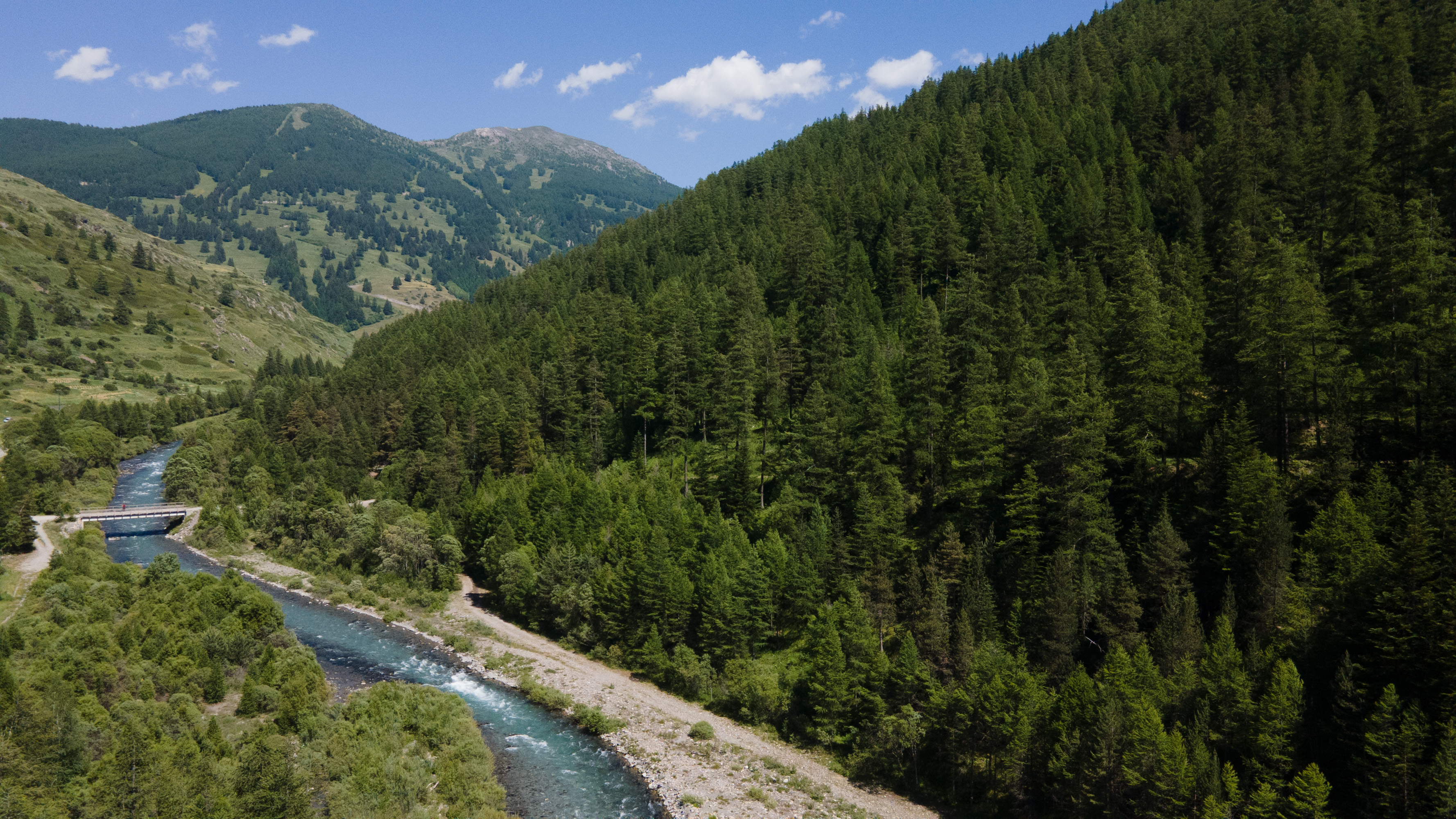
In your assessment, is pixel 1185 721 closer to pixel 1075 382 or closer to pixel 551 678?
pixel 1075 382

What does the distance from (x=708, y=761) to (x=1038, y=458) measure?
32031 millimetres

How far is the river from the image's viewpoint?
153ft

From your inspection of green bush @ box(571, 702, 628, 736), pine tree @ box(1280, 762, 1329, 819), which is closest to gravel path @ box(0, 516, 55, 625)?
green bush @ box(571, 702, 628, 736)

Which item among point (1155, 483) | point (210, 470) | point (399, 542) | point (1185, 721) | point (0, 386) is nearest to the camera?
point (1185, 721)

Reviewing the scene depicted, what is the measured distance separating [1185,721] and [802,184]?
4417 inches

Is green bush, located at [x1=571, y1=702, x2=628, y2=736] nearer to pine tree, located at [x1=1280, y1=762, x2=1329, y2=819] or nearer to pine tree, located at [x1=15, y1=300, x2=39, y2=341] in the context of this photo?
pine tree, located at [x1=1280, y1=762, x2=1329, y2=819]

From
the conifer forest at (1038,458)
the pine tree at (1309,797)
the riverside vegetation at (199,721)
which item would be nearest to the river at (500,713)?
the riverside vegetation at (199,721)

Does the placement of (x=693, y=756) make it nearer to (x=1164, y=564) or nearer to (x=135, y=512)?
(x=1164, y=564)

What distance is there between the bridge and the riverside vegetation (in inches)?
1752

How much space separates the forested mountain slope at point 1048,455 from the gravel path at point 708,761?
2.12 meters

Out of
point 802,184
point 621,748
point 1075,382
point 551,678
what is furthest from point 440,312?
point 1075,382

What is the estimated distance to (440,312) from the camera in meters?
163

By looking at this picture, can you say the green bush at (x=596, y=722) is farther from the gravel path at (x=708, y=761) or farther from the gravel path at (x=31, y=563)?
the gravel path at (x=31, y=563)

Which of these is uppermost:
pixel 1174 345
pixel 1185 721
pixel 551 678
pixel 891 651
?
pixel 1174 345
